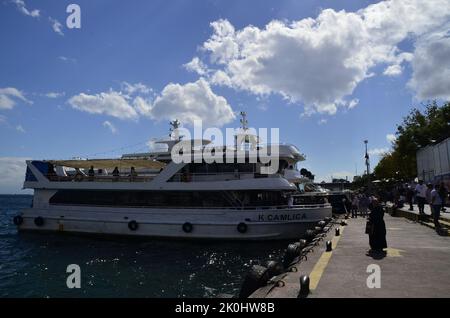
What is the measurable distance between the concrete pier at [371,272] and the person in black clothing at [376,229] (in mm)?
288

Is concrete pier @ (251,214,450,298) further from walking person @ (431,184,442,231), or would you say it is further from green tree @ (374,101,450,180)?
green tree @ (374,101,450,180)

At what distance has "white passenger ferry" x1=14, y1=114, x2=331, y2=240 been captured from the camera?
1909cm

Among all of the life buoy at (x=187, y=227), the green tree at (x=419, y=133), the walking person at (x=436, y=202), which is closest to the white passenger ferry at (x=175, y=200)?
the life buoy at (x=187, y=227)

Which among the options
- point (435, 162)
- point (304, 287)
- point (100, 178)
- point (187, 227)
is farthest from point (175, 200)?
point (435, 162)

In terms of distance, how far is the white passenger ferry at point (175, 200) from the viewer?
752 inches

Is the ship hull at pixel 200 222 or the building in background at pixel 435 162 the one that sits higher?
the building in background at pixel 435 162

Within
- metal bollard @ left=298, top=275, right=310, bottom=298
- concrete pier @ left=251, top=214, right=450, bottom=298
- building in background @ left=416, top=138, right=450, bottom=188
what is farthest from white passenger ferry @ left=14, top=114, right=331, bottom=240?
metal bollard @ left=298, top=275, right=310, bottom=298

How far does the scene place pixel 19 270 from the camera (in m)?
14.3

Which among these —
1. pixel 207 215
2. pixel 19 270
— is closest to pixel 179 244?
pixel 207 215

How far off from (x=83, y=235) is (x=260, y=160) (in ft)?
37.5

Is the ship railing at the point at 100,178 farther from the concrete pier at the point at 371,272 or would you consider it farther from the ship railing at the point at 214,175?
the concrete pier at the point at 371,272

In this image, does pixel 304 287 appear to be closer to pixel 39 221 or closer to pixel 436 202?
pixel 436 202

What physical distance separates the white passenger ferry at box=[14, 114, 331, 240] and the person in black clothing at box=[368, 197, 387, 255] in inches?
348
